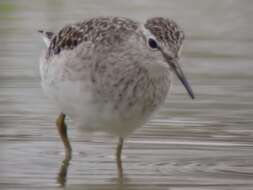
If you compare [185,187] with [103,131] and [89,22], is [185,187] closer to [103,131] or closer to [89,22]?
[103,131]

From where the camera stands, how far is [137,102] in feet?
39.6

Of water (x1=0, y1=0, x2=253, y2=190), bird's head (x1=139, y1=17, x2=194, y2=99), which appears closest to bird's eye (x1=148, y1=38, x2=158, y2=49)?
bird's head (x1=139, y1=17, x2=194, y2=99)

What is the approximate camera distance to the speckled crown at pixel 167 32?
1138 centimetres

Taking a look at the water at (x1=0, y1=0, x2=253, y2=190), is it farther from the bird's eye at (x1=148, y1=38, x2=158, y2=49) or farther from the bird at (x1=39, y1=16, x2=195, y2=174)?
the bird's eye at (x1=148, y1=38, x2=158, y2=49)

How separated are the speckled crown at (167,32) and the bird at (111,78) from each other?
0.02 metres

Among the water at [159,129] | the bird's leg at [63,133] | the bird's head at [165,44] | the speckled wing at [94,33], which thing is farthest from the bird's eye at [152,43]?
the bird's leg at [63,133]

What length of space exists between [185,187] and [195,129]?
2.60 meters

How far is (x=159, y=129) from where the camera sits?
13.7 m

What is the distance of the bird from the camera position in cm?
1189

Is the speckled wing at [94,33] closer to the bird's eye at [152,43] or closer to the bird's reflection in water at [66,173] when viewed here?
the bird's eye at [152,43]

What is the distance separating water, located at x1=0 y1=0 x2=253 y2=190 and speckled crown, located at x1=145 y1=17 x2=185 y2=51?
1.27 m

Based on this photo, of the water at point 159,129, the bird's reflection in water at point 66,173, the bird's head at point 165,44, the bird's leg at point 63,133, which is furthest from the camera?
the bird's leg at point 63,133

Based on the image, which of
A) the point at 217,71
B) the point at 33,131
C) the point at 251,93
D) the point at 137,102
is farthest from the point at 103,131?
the point at 217,71

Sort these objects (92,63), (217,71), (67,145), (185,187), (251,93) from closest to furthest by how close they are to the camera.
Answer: (185,187)
(92,63)
(67,145)
(251,93)
(217,71)
